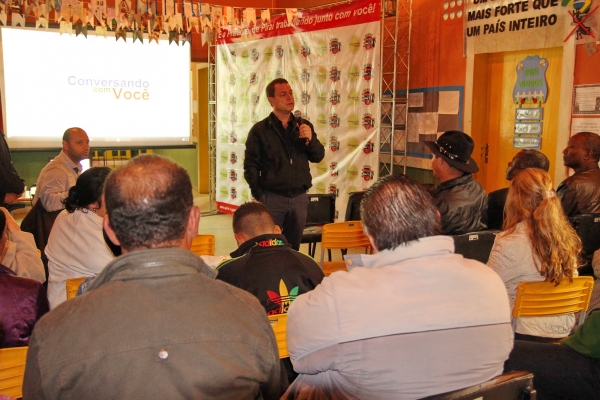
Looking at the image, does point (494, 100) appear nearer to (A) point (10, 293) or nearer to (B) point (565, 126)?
(B) point (565, 126)

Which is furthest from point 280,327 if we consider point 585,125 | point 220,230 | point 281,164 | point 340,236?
point 220,230

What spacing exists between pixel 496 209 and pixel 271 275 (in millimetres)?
2675

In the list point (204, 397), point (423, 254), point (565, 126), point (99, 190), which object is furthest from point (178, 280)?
point (565, 126)

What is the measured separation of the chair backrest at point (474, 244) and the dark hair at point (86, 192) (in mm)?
2139

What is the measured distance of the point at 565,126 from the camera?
212 inches

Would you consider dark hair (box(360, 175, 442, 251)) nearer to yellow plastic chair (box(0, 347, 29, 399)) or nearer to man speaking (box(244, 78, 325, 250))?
yellow plastic chair (box(0, 347, 29, 399))

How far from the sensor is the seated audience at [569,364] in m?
2.31

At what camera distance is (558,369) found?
238cm

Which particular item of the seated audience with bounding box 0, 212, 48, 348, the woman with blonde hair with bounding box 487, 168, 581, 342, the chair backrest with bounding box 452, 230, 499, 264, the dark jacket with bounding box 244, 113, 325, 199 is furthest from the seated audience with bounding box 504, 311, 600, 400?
the dark jacket with bounding box 244, 113, 325, 199

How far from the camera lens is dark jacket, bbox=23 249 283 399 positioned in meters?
1.18

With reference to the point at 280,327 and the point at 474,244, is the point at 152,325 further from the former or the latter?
the point at 474,244

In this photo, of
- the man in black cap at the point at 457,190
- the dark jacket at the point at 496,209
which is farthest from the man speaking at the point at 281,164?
the dark jacket at the point at 496,209

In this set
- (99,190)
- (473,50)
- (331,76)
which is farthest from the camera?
(331,76)

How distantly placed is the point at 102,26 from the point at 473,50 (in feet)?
14.4
